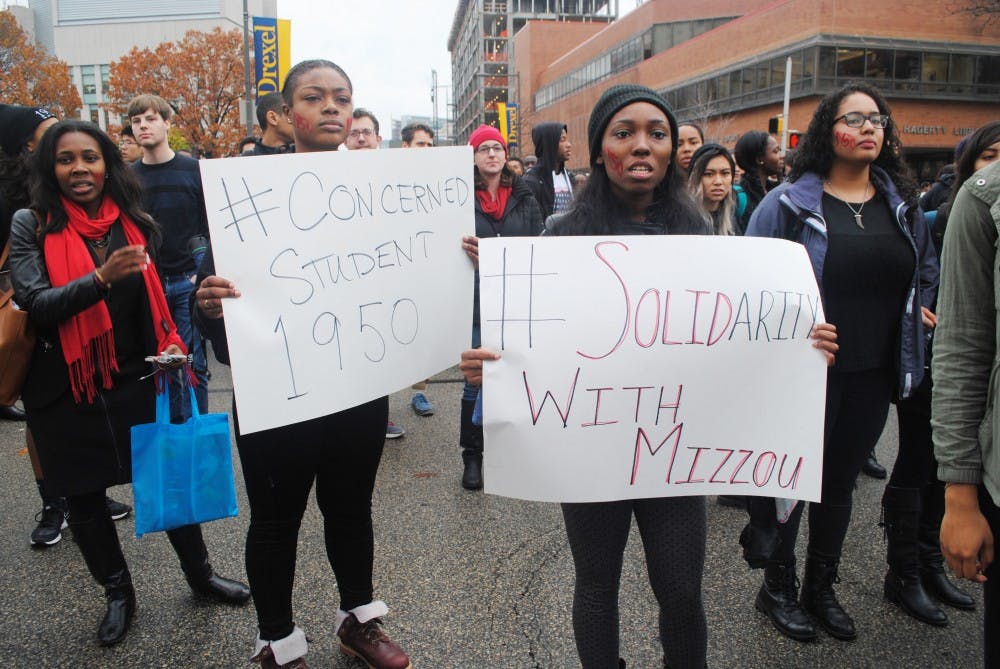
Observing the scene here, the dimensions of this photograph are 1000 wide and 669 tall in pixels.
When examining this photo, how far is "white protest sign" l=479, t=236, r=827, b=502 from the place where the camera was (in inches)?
67.9

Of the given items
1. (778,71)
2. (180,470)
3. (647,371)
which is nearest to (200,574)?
(180,470)

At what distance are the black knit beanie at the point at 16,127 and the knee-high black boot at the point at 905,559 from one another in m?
4.19

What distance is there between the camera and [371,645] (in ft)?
7.61

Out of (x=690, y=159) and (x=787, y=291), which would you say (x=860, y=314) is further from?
(x=690, y=159)

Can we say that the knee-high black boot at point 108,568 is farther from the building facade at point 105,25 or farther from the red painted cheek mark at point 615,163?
the building facade at point 105,25

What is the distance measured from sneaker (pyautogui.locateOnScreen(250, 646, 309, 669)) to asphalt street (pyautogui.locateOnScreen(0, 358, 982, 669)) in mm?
193

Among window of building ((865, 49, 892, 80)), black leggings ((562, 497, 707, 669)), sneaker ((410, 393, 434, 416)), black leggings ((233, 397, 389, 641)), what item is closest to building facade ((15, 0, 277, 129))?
window of building ((865, 49, 892, 80))

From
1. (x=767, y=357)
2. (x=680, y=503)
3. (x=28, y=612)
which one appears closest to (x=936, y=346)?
(x=767, y=357)

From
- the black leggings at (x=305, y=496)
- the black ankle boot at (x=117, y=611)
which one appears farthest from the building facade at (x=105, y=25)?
the black leggings at (x=305, y=496)

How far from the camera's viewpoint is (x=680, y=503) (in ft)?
5.94

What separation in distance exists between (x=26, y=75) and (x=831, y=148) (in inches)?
1473

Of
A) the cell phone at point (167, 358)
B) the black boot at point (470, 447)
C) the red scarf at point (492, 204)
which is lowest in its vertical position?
the black boot at point (470, 447)

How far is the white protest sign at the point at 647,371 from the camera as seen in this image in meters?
1.73

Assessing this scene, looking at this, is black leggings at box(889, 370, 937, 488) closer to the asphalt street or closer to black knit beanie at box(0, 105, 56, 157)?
the asphalt street
